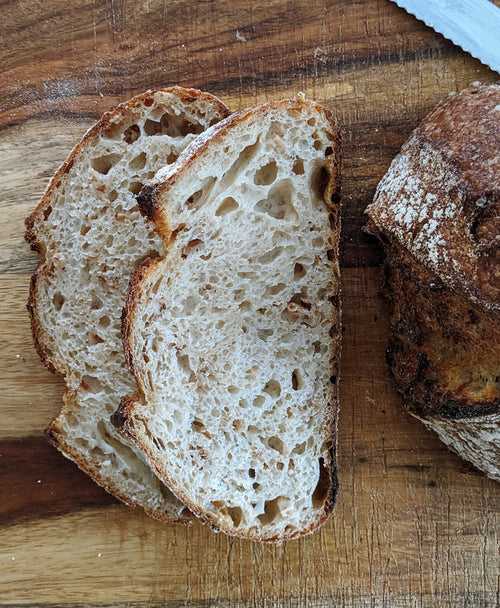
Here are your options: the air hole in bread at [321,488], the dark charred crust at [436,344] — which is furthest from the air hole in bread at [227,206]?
the air hole in bread at [321,488]

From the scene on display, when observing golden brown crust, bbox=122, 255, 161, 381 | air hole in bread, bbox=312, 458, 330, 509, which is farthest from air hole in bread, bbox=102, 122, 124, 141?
air hole in bread, bbox=312, 458, 330, 509

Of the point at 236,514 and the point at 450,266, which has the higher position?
the point at 450,266

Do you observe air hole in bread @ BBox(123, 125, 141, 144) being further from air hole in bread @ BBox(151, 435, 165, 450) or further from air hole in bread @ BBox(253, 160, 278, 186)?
air hole in bread @ BBox(151, 435, 165, 450)

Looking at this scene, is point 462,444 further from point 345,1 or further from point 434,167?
point 345,1

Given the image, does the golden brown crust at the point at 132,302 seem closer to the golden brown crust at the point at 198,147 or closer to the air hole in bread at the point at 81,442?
the golden brown crust at the point at 198,147

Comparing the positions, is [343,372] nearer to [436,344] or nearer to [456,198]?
[436,344]

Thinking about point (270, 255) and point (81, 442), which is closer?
point (270, 255)

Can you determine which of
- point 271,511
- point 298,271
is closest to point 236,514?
point 271,511
